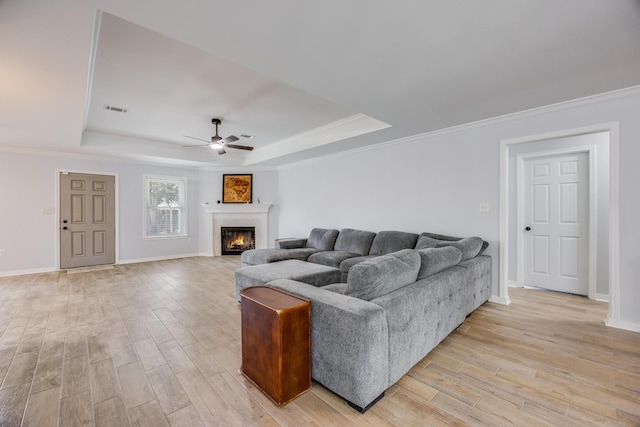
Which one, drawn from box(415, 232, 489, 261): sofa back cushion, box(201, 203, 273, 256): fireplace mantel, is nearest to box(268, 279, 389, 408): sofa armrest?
box(415, 232, 489, 261): sofa back cushion

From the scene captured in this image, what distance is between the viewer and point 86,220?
587cm

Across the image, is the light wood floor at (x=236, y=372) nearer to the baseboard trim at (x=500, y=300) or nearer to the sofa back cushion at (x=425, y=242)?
the baseboard trim at (x=500, y=300)

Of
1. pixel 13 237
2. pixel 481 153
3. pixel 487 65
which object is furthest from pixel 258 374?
pixel 13 237

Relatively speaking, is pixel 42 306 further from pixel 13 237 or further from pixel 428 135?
pixel 428 135

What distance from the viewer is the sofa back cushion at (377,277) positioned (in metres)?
1.88

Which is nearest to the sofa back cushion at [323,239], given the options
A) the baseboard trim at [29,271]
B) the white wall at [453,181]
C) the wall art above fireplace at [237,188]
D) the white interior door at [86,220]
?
the white wall at [453,181]

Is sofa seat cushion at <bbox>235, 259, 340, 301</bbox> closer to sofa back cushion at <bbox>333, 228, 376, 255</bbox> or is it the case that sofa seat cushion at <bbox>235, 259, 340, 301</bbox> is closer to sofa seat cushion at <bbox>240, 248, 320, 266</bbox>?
sofa seat cushion at <bbox>240, 248, 320, 266</bbox>

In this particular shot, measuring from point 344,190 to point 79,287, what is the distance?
4824 millimetres

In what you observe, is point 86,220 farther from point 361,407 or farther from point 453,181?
point 453,181

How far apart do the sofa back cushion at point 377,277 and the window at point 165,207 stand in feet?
21.4

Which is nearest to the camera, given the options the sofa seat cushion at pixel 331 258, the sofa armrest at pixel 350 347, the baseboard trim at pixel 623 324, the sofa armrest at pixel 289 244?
the sofa armrest at pixel 350 347

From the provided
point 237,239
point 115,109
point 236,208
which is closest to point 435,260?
point 115,109

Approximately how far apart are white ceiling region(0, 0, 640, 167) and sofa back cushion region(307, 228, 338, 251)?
2115 mm

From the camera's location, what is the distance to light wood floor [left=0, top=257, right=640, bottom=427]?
1.66 meters
